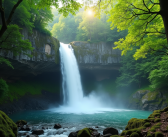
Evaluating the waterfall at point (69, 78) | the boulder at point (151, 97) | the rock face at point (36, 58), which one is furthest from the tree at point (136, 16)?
the waterfall at point (69, 78)

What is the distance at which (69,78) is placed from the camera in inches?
912

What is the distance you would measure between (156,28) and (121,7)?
8.97 feet

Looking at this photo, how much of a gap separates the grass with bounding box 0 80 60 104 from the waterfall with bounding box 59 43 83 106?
387 centimetres

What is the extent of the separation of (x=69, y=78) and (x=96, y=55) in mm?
7622

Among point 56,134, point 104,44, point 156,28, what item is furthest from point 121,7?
point 104,44

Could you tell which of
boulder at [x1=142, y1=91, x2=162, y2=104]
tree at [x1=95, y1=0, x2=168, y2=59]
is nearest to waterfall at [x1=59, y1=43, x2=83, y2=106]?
boulder at [x1=142, y1=91, x2=162, y2=104]

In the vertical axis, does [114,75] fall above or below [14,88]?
above

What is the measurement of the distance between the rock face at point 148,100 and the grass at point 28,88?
50.2 ft

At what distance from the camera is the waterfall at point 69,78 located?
2256 cm

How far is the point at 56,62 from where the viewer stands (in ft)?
67.9

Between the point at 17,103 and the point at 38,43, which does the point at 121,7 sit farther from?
the point at 17,103

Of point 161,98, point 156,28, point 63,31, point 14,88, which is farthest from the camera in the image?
point 63,31

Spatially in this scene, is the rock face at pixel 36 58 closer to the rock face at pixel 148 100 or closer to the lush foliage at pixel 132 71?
the lush foliage at pixel 132 71

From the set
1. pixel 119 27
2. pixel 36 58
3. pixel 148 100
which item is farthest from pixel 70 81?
pixel 119 27
